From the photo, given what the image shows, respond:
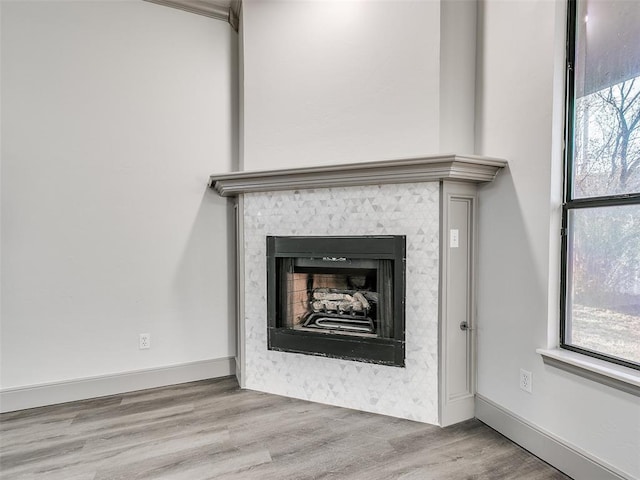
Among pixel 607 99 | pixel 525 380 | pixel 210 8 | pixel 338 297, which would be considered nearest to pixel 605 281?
pixel 525 380

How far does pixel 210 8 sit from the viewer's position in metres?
3.15

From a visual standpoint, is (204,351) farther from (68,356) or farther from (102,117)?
(102,117)

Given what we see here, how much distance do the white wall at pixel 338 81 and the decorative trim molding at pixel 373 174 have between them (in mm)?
186

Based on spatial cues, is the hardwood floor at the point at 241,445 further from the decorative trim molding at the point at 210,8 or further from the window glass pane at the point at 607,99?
the decorative trim molding at the point at 210,8

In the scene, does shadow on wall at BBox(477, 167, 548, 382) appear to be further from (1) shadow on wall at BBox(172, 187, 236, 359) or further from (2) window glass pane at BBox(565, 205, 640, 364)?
(1) shadow on wall at BBox(172, 187, 236, 359)

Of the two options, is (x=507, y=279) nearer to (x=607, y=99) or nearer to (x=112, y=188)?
(x=607, y=99)

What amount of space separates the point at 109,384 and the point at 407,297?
7.61ft

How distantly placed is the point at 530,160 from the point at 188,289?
2.65m

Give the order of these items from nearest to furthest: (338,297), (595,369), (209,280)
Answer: (595,369) < (338,297) < (209,280)

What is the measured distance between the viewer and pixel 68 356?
279 centimetres

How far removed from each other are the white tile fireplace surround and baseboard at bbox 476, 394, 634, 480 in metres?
0.16

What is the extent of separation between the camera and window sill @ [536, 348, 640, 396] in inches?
65.2

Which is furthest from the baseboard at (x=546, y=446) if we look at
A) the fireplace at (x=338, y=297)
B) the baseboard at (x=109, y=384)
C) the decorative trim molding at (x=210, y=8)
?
the decorative trim molding at (x=210, y=8)

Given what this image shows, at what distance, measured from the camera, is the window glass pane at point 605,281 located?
5.66 feet
